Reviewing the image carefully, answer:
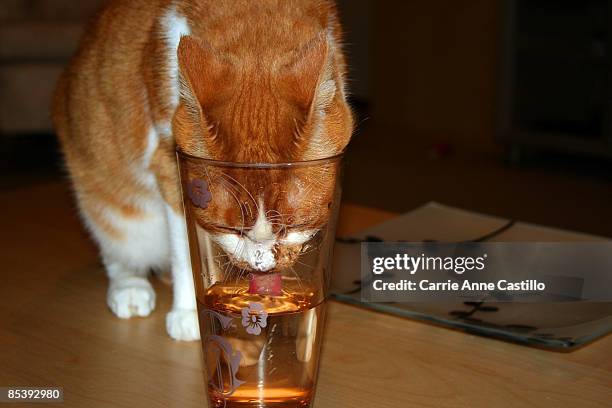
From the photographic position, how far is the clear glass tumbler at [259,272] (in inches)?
24.3

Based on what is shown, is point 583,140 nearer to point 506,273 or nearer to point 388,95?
point 388,95

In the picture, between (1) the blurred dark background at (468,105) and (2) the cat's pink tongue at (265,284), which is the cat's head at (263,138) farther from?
(1) the blurred dark background at (468,105)

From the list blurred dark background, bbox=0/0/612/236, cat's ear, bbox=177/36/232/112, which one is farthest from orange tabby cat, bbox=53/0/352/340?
blurred dark background, bbox=0/0/612/236

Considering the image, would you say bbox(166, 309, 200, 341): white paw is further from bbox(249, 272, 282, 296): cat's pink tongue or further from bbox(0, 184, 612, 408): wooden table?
bbox(249, 272, 282, 296): cat's pink tongue

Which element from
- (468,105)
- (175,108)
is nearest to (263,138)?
(175,108)

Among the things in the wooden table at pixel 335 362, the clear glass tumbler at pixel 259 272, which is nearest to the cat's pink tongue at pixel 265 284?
the clear glass tumbler at pixel 259 272

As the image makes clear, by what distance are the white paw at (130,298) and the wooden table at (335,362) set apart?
12 millimetres

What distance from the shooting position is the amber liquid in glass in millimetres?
627

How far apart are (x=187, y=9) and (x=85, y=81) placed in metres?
0.31

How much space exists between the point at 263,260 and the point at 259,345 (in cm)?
6

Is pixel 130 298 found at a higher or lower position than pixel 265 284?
lower

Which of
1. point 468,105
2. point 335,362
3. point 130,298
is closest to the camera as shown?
point 335,362

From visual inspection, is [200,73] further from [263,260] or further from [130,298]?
[130,298]

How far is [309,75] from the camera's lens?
0.70 metres
